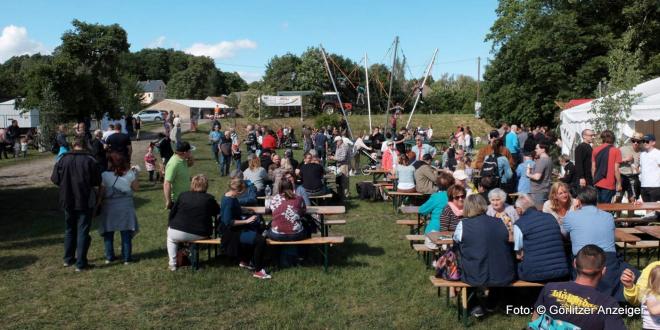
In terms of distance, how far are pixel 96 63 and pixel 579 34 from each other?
25.8m

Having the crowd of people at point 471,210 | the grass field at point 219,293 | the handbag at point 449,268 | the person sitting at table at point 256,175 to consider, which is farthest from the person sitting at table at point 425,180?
the handbag at point 449,268

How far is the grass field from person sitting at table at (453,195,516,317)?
0.45 meters

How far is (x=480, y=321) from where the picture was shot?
5.00m

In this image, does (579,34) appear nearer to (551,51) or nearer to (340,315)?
(551,51)

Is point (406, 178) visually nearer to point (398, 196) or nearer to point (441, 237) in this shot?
point (398, 196)

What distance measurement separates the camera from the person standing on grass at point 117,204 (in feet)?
22.2

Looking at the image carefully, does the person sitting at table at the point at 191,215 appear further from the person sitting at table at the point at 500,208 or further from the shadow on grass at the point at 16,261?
the person sitting at table at the point at 500,208

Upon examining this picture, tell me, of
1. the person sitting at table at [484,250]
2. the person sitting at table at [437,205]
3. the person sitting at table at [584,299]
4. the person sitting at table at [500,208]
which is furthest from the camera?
the person sitting at table at [437,205]

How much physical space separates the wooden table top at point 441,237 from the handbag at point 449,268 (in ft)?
1.12

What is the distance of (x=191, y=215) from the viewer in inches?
255

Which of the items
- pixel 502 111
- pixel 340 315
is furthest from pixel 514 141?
pixel 502 111

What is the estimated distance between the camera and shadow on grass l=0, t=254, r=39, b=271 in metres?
6.86

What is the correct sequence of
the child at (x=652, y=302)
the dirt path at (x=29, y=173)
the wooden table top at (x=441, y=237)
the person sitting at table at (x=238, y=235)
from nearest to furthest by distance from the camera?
the child at (x=652, y=302) → the wooden table top at (x=441, y=237) → the person sitting at table at (x=238, y=235) → the dirt path at (x=29, y=173)

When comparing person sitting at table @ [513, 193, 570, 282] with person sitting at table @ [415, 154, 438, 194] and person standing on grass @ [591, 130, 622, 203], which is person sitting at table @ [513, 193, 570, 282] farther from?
person sitting at table @ [415, 154, 438, 194]
